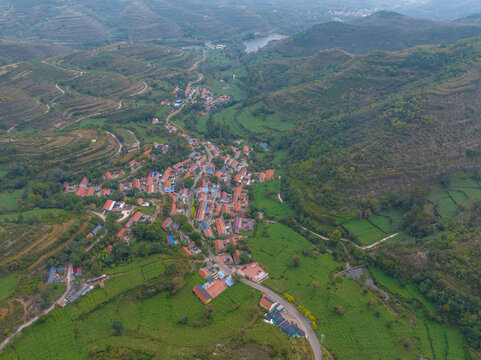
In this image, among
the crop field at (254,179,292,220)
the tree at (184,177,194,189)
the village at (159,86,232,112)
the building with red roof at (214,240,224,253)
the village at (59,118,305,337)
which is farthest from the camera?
the village at (159,86,232,112)

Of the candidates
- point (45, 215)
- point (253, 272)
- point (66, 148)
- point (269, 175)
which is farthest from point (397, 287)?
point (66, 148)

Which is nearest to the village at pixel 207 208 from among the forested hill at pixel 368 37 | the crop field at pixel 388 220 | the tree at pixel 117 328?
the tree at pixel 117 328

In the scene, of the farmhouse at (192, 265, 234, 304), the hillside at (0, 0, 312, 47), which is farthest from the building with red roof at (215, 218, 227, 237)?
the hillside at (0, 0, 312, 47)

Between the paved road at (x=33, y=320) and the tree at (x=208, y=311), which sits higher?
the paved road at (x=33, y=320)

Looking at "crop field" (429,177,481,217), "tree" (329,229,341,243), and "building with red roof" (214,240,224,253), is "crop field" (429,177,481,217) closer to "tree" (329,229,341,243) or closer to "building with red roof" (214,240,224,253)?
"tree" (329,229,341,243)

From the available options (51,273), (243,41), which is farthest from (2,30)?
(51,273)

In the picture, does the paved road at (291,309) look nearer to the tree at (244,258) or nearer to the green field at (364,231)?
the tree at (244,258)

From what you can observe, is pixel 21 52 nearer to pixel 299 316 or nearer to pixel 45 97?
pixel 45 97
